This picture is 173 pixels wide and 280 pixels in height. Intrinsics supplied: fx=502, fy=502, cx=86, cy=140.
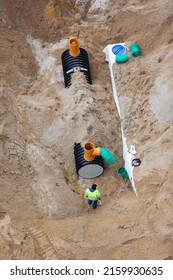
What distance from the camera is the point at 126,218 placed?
450 inches

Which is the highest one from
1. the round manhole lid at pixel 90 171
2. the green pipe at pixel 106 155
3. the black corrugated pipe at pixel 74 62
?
the black corrugated pipe at pixel 74 62

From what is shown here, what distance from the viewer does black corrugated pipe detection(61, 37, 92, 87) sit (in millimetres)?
14516

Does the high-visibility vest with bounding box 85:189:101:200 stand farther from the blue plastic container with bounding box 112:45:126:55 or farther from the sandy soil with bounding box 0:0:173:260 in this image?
the blue plastic container with bounding box 112:45:126:55

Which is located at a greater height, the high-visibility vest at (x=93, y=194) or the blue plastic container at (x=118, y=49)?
the blue plastic container at (x=118, y=49)

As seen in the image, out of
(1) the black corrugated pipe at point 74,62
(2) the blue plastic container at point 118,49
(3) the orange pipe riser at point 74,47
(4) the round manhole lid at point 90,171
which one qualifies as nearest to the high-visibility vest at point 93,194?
(4) the round manhole lid at point 90,171

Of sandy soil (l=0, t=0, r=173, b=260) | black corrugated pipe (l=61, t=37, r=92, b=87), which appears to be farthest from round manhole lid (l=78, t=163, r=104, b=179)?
black corrugated pipe (l=61, t=37, r=92, b=87)

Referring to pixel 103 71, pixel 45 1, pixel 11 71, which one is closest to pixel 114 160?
pixel 103 71

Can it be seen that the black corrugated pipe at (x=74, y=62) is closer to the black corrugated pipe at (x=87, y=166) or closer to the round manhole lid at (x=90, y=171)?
the black corrugated pipe at (x=87, y=166)

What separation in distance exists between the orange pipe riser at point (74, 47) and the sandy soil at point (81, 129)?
2.65ft

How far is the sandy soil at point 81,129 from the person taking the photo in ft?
36.3

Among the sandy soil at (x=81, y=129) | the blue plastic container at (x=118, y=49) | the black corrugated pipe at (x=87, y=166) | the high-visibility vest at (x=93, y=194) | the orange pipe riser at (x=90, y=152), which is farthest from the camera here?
the blue plastic container at (x=118, y=49)

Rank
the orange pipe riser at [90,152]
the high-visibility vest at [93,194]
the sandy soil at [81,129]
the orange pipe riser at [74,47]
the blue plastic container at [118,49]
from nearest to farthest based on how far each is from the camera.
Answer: the sandy soil at [81,129] → the high-visibility vest at [93,194] → the orange pipe riser at [90,152] → the orange pipe riser at [74,47] → the blue plastic container at [118,49]

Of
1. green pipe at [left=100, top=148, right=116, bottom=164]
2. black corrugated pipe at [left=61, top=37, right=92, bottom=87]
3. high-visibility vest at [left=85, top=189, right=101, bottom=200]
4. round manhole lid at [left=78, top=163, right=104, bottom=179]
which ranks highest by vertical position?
black corrugated pipe at [left=61, top=37, right=92, bottom=87]

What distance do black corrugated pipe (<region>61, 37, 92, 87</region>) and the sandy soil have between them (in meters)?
0.31
